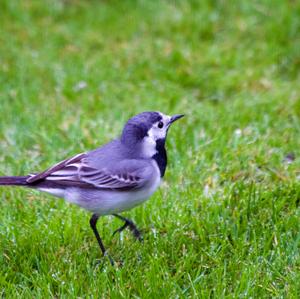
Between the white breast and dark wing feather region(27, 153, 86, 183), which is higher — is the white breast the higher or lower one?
the lower one

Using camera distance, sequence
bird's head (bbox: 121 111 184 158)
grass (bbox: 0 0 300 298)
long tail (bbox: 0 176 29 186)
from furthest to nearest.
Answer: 1. bird's head (bbox: 121 111 184 158)
2. long tail (bbox: 0 176 29 186)
3. grass (bbox: 0 0 300 298)

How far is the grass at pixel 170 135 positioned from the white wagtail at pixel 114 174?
0.38 meters

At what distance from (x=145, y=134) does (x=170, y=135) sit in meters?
1.63

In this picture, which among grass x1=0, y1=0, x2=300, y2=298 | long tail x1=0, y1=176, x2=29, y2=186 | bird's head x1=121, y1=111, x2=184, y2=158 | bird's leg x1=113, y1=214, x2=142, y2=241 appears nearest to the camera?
grass x1=0, y1=0, x2=300, y2=298

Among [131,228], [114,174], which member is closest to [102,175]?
[114,174]

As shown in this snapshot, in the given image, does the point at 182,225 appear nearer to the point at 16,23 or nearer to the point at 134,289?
the point at 134,289

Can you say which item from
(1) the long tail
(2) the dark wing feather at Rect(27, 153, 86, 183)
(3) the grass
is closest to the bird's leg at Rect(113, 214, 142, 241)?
(3) the grass

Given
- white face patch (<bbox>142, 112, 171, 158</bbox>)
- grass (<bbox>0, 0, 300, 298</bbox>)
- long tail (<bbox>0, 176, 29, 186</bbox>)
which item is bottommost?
grass (<bbox>0, 0, 300, 298</bbox>)

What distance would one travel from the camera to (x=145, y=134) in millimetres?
4566

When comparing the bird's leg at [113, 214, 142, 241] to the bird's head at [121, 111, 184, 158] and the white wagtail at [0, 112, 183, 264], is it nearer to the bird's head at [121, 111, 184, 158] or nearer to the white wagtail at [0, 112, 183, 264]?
the white wagtail at [0, 112, 183, 264]

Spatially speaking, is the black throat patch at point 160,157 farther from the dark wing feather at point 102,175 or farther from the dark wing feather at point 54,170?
the dark wing feather at point 54,170

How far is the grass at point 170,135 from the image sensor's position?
4297 mm

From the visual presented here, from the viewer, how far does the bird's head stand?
4562 mm

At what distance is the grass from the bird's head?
0.61 metres
